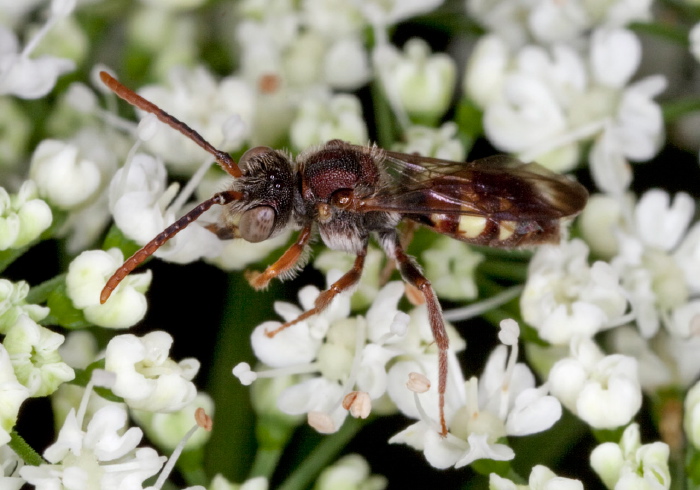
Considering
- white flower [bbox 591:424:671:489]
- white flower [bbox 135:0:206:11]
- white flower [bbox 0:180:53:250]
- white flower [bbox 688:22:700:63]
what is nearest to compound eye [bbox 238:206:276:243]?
white flower [bbox 0:180:53:250]

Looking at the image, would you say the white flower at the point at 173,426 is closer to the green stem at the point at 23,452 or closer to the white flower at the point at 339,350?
the white flower at the point at 339,350

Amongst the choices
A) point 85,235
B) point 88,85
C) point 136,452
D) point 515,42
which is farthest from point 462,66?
point 136,452

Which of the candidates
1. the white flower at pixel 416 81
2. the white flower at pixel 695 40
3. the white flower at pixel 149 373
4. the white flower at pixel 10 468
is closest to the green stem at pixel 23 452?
the white flower at pixel 10 468

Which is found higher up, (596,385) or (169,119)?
(169,119)

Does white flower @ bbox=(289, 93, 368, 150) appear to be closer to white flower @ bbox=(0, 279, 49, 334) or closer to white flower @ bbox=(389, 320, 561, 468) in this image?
white flower @ bbox=(389, 320, 561, 468)

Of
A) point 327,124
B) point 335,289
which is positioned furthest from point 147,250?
point 327,124

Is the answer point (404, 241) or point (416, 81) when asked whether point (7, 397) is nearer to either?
point (404, 241)
